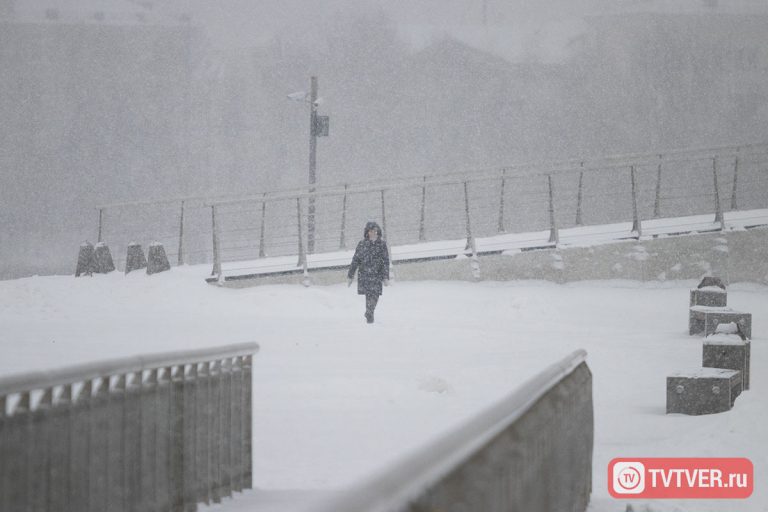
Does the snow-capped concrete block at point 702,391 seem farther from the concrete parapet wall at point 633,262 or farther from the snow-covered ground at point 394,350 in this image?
the concrete parapet wall at point 633,262

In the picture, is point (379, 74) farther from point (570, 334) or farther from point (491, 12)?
point (570, 334)

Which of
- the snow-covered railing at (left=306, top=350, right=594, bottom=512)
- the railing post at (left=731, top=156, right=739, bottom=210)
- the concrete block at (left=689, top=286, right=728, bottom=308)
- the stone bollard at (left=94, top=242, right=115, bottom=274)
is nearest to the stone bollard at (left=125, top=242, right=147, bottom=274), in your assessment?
the stone bollard at (left=94, top=242, right=115, bottom=274)

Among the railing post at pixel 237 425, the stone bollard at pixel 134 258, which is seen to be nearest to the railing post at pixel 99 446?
the railing post at pixel 237 425

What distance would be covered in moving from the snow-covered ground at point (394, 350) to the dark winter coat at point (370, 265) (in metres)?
0.53

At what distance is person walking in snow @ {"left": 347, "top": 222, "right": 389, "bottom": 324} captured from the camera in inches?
614

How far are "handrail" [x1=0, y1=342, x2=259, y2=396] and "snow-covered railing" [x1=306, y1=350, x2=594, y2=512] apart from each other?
149 centimetres

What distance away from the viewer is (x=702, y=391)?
817cm

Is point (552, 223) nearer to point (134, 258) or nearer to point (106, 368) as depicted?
point (134, 258)

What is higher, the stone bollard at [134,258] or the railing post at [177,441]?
the stone bollard at [134,258]

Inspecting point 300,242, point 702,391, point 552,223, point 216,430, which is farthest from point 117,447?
point 552,223

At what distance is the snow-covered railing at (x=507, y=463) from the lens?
1.94 meters

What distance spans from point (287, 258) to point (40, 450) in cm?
1841

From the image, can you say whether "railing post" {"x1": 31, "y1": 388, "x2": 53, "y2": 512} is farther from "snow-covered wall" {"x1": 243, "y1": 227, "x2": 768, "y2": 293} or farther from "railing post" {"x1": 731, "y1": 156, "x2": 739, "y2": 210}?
"railing post" {"x1": 731, "y1": 156, "x2": 739, "y2": 210}

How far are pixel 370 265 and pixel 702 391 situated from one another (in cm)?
805
